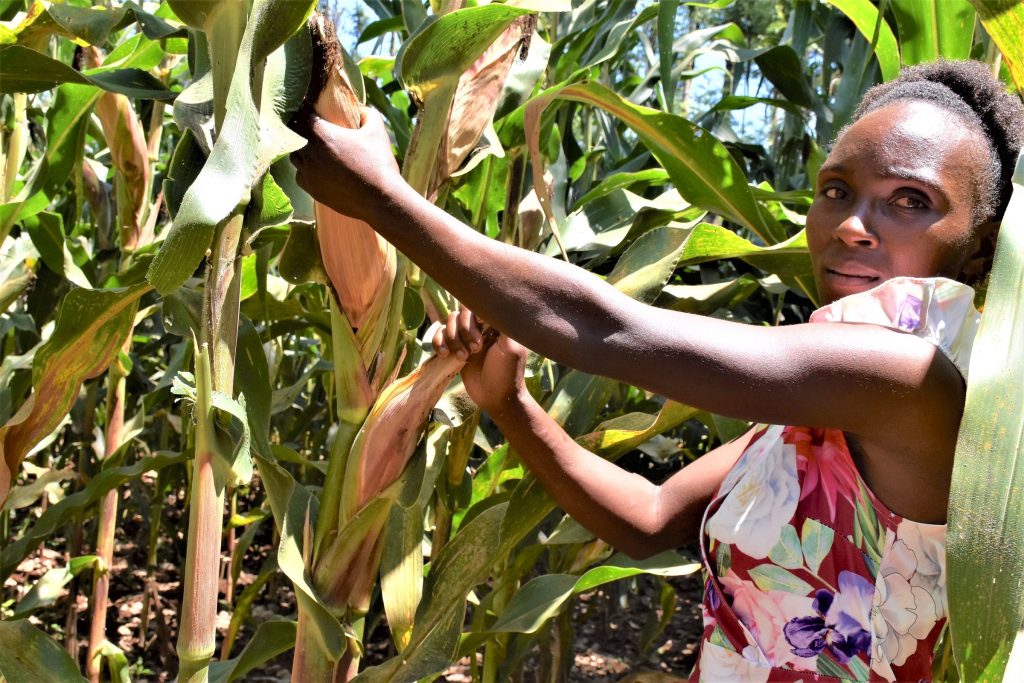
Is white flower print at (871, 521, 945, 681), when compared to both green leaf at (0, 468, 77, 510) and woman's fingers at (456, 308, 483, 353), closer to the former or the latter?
woman's fingers at (456, 308, 483, 353)

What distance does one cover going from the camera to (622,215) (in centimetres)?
156

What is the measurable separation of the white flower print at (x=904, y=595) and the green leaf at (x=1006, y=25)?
1.40ft

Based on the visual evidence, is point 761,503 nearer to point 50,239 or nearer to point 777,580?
point 777,580

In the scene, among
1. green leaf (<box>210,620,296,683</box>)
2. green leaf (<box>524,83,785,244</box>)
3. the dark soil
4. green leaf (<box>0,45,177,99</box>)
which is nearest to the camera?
green leaf (<box>0,45,177,99</box>)

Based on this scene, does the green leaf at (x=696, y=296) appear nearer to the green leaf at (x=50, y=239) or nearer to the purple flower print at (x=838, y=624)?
the purple flower print at (x=838, y=624)

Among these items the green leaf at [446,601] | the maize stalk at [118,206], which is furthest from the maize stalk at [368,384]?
the maize stalk at [118,206]

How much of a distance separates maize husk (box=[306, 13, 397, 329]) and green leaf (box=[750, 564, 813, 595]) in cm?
42

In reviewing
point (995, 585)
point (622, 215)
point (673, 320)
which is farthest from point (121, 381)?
point (995, 585)

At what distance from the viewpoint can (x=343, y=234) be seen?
852 mm

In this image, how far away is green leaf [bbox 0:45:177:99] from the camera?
921 millimetres

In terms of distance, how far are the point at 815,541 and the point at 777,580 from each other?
49 mm

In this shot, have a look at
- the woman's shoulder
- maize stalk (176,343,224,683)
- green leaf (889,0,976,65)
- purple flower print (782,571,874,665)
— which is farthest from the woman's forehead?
maize stalk (176,343,224,683)

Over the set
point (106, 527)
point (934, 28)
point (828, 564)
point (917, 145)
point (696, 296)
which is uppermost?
point (934, 28)

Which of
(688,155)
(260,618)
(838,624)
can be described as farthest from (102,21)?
(260,618)
